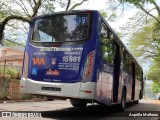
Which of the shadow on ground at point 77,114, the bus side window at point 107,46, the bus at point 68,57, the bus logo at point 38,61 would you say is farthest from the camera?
the shadow on ground at point 77,114

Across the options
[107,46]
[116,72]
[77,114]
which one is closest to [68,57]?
[107,46]

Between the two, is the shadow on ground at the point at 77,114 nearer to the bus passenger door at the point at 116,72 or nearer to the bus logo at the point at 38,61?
the bus passenger door at the point at 116,72

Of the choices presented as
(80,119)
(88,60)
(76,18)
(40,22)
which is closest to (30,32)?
(40,22)

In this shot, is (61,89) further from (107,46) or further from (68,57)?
(107,46)

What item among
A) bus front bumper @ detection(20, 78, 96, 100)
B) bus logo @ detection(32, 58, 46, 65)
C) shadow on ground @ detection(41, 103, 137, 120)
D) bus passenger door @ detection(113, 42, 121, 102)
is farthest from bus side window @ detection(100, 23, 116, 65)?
shadow on ground @ detection(41, 103, 137, 120)

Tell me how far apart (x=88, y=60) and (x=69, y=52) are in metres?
0.66

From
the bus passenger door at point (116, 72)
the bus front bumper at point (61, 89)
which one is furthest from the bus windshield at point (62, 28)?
the bus passenger door at point (116, 72)

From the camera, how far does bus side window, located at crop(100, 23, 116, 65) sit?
10098mm

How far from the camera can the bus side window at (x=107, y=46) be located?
10098mm

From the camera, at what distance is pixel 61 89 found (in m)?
9.28

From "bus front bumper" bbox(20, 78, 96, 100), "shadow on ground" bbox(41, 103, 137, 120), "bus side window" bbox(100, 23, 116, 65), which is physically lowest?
"shadow on ground" bbox(41, 103, 137, 120)

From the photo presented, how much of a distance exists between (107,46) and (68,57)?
1.85 m

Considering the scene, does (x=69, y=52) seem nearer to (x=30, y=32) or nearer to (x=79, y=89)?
(x=79, y=89)

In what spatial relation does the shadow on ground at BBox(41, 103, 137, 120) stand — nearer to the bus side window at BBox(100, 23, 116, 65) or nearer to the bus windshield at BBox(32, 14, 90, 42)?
the bus side window at BBox(100, 23, 116, 65)
